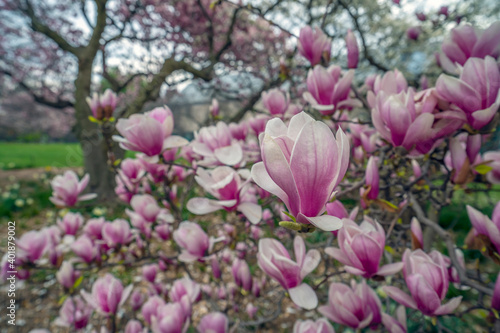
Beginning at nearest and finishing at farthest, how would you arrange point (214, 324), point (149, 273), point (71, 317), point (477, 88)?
point (477, 88) → point (214, 324) → point (71, 317) → point (149, 273)

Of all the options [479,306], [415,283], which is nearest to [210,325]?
[415,283]

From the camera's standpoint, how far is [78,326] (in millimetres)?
1419

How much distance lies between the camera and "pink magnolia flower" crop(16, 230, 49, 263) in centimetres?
131

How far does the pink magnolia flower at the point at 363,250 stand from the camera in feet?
2.21

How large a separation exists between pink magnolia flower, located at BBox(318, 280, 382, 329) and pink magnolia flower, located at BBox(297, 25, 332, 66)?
0.97 meters

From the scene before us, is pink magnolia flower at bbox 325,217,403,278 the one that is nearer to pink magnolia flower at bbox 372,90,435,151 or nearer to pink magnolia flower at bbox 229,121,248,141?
pink magnolia flower at bbox 372,90,435,151

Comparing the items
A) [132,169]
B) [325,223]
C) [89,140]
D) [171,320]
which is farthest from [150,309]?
[89,140]

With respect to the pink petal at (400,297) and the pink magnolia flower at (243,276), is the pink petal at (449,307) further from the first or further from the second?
the pink magnolia flower at (243,276)

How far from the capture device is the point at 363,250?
0.69 metres

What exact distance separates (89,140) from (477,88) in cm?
534

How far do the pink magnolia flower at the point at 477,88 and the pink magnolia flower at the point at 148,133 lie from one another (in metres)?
0.84

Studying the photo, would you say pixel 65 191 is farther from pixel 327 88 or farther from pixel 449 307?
pixel 449 307

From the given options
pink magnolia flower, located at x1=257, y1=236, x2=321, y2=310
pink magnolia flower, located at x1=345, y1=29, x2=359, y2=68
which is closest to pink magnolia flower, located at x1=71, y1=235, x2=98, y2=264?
pink magnolia flower, located at x1=257, y1=236, x2=321, y2=310

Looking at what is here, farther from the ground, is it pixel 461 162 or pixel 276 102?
pixel 276 102
